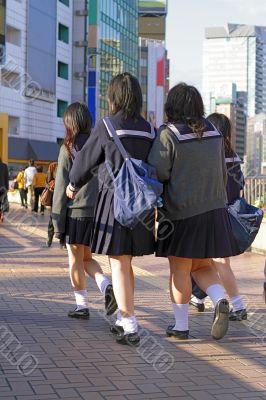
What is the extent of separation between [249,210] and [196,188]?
117 cm

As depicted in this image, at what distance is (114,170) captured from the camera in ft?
16.5

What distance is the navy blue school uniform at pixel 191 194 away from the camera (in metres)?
5.01

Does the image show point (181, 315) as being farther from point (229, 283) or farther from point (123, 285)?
point (229, 283)

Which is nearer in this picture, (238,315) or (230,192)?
(238,315)

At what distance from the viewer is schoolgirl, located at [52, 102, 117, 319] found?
5.85m

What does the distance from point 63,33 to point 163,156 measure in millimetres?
48090

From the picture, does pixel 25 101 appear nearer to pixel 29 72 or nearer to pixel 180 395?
pixel 29 72

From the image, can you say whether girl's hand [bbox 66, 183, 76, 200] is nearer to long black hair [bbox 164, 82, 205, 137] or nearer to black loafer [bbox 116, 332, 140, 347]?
long black hair [bbox 164, 82, 205, 137]

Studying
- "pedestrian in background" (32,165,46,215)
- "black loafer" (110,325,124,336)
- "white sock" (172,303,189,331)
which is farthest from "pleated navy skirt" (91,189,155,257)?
"pedestrian in background" (32,165,46,215)

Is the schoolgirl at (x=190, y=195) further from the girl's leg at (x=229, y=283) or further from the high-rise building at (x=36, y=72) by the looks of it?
the high-rise building at (x=36, y=72)

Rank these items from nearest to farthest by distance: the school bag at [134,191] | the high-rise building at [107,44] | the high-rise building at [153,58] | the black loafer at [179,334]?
the school bag at [134,191] → the black loafer at [179,334] → the high-rise building at [107,44] → the high-rise building at [153,58]

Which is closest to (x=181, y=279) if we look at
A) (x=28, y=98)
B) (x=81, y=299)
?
(x=81, y=299)

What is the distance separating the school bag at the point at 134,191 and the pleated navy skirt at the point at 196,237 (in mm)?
339

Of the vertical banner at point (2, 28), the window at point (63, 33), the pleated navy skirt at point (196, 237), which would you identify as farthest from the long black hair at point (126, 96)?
the window at point (63, 33)
